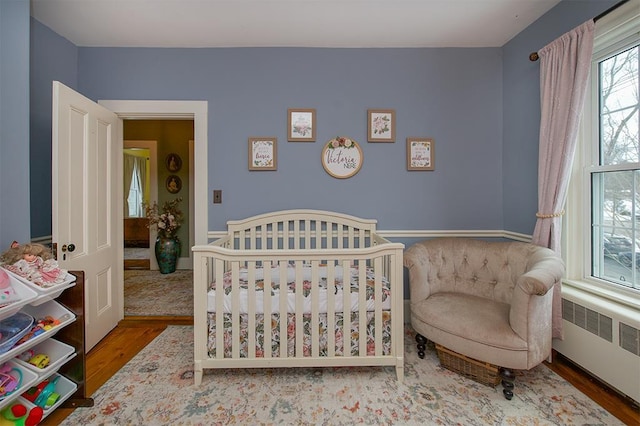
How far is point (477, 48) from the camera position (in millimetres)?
2580

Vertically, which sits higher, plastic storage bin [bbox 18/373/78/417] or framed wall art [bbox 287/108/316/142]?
framed wall art [bbox 287/108/316/142]

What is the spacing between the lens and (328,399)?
1.61 metres

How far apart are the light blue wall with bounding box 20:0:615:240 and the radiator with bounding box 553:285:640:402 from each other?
2.98ft

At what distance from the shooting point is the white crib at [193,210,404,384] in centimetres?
170

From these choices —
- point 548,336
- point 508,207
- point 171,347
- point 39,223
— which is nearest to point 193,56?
point 39,223

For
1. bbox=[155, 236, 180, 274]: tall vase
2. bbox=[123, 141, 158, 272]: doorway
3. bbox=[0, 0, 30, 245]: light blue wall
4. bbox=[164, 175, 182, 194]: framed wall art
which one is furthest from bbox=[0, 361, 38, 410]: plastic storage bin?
bbox=[164, 175, 182, 194]: framed wall art

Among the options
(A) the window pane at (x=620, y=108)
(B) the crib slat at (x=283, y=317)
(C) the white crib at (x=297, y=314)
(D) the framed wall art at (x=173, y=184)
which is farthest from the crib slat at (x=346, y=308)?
(D) the framed wall art at (x=173, y=184)

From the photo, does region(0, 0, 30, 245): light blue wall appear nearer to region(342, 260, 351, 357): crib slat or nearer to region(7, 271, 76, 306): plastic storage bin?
region(7, 271, 76, 306): plastic storage bin

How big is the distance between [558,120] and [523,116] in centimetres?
50

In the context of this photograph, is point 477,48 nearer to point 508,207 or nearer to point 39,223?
point 508,207

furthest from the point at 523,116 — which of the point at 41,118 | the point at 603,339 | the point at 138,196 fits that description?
the point at 138,196

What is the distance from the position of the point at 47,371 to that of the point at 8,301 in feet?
1.39

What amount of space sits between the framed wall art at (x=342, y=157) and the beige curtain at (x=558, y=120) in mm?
1341

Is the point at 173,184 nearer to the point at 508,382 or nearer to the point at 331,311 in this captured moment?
the point at 331,311
